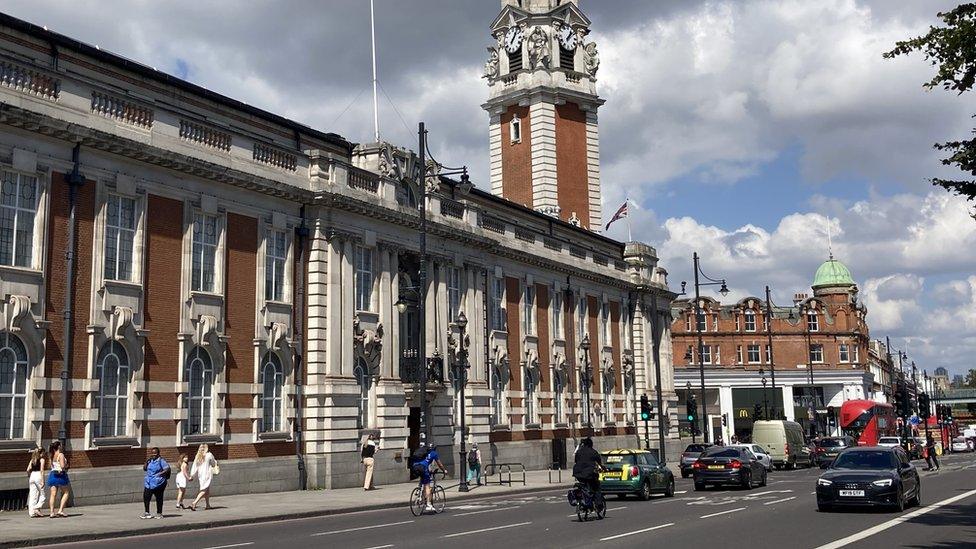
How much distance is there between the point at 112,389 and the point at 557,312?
30707 mm

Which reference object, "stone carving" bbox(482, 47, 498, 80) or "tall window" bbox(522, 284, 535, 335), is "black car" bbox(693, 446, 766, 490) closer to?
"tall window" bbox(522, 284, 535, 335)

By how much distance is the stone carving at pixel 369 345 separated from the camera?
3825cm

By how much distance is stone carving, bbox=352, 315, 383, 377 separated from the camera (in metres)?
38.2

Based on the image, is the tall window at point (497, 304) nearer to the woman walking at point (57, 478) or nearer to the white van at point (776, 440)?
the white van at point (776, 440)

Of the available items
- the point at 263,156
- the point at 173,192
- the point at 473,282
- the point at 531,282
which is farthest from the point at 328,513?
the point at 531,282

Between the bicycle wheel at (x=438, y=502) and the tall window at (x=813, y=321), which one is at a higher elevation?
the tall window at (x=813, y=321)

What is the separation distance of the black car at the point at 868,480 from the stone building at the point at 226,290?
1719 cm

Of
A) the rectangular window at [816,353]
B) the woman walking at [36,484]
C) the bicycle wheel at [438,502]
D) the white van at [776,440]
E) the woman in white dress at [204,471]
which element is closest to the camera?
the woman walking at [36,484]

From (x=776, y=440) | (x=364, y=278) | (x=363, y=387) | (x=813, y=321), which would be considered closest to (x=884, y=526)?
(x=363, y=387)

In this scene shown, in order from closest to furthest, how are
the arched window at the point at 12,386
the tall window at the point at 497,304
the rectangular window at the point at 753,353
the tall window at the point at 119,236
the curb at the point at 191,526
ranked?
the curb at the point at 191,526, the arched window at the point at 12,386, the tall window at the point at 119,236, the tall window at the point at 497,304, the rectangular window at the point at 753,353

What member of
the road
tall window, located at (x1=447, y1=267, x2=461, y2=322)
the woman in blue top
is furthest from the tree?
tall window, located at (x1=447, y1=267, x2=461, y2=322)

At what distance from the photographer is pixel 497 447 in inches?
1877

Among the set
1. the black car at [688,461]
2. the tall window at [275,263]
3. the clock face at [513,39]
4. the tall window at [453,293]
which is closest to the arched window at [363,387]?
the tall window at [275,263]

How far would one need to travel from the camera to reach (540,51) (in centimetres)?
7181
